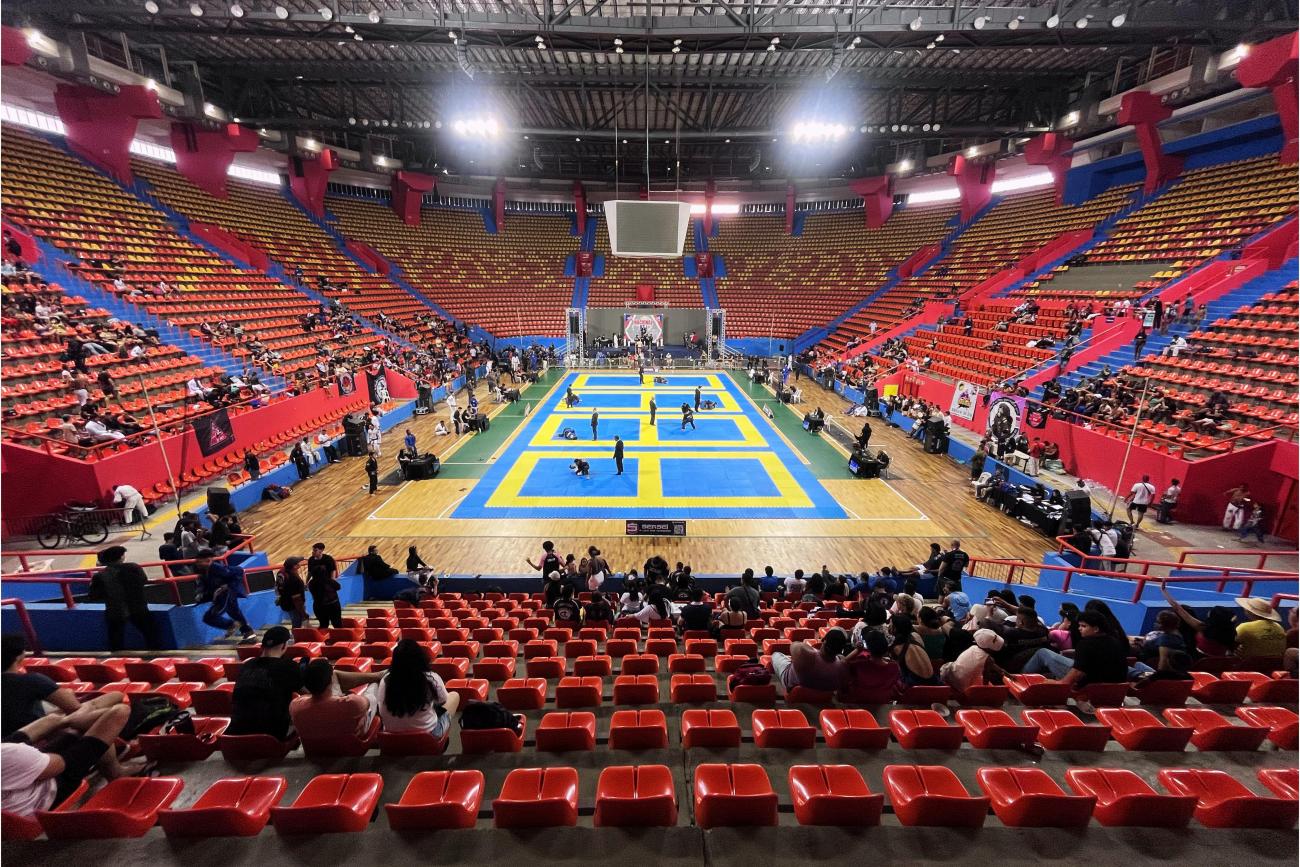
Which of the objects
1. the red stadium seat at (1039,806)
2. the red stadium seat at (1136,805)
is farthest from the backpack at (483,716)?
the red stadium seat at (1136,805)

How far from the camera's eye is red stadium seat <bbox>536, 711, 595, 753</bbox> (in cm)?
420

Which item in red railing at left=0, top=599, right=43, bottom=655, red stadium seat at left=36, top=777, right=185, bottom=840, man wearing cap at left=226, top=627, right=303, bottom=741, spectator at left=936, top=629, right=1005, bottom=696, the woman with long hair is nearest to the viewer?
red stadium seat at left=36, top=777, right=185, bottom=840

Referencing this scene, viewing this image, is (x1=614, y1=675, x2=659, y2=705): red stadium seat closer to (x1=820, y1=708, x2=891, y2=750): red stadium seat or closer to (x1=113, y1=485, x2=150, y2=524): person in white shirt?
(x1=820, y1=708, x2=891, y2=750): red stadium seat

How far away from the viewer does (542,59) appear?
2512 cm

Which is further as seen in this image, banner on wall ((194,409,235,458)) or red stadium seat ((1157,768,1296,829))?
banner on wall ((194,409,235,458))

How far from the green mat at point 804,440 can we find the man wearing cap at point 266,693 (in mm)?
16176

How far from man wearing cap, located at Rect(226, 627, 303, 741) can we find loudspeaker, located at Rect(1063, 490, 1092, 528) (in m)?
14.5

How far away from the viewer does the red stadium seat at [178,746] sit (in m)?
3.95

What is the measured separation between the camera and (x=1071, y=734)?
14.0ft

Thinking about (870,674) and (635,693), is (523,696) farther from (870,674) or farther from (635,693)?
(870,674)

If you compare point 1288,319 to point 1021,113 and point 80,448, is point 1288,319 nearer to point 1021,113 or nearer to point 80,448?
point 1021,113

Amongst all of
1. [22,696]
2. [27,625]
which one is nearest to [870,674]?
[22,696]

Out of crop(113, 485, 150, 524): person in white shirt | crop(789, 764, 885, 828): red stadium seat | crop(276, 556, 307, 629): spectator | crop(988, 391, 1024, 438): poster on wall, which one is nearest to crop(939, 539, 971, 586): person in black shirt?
crop(789, 764, 885, 828): red stadium seat

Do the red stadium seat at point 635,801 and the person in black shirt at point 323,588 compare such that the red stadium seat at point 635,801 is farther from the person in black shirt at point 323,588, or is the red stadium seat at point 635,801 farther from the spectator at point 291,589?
the spectator at point 291,589
